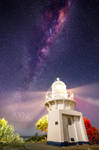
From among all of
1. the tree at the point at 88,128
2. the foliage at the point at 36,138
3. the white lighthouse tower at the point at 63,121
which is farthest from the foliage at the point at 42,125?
the white lighthouse tower at the point at 63,121

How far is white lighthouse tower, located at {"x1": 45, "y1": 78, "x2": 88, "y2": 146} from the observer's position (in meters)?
10.8

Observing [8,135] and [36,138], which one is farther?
[36,138]

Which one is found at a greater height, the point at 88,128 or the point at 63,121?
the point at 63,121

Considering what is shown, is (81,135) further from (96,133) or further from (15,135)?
(96,133)

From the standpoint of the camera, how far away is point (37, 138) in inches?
719

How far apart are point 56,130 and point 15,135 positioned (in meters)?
5.97

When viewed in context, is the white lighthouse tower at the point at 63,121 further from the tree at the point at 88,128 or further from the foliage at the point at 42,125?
the tree at the point at 88,128

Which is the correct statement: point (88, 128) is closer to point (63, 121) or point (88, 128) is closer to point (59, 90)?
point (59, 90)

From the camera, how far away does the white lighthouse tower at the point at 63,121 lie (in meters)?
10.8

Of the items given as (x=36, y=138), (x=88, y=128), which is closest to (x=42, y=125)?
(x=36, y=138)

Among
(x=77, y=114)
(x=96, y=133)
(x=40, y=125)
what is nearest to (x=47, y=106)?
(x=77, y=114)

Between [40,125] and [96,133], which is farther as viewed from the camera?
[40,125]

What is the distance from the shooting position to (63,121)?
11688mm

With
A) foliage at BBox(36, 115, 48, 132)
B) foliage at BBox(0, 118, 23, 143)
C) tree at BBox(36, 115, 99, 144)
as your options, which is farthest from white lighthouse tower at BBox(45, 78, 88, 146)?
tree at BBox(36, 115, 99, 144)
